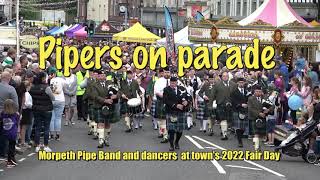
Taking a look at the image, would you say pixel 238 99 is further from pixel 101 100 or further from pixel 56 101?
pixel 56 101

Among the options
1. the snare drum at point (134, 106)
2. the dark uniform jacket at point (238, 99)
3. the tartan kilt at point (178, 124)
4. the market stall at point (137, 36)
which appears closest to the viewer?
the tartan kilt at point (178, 124)

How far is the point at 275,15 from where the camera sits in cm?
2861

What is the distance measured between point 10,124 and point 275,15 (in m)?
16.5

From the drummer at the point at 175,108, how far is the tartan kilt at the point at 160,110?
204 centimetres

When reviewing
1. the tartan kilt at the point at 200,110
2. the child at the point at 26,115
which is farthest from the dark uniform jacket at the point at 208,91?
the child at the point at 26,115

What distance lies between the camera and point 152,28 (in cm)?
7269

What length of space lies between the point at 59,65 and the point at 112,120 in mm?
5137

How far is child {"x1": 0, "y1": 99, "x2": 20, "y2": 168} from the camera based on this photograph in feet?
45.8

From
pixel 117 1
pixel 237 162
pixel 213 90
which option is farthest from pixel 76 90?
pixel 117 1

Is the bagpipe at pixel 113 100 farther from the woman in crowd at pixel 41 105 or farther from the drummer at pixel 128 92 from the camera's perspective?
the drummer at pixel 128 92

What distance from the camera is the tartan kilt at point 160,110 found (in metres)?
18.8

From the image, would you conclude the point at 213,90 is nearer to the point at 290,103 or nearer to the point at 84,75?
the point at 290,103

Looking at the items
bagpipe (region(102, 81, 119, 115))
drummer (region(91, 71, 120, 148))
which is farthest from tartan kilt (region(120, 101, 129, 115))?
drummer (region(91, 71, 120, 148))

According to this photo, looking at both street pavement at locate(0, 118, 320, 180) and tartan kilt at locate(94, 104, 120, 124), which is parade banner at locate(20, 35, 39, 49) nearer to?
street pavement at locate(0, 118, 320, 180)
